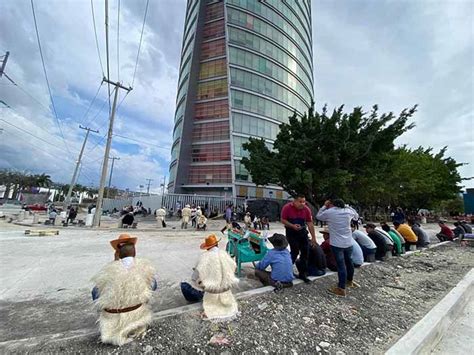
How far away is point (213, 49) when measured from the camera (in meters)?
A: 37.2

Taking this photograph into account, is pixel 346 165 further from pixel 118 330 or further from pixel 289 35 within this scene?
pixel 289 35

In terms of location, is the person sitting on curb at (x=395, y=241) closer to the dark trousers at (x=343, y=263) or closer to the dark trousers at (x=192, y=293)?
the dark trousers at (x=343, y=263)

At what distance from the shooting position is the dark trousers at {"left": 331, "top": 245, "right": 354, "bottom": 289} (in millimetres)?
3680

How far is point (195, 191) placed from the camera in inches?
1388

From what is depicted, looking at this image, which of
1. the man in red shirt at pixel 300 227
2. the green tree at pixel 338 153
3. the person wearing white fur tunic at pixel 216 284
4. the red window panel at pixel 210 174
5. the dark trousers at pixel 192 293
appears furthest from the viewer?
the red window panel at pixel 210 174

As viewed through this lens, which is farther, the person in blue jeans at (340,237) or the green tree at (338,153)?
the green tree at (338,153)

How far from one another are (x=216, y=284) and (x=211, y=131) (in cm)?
3369

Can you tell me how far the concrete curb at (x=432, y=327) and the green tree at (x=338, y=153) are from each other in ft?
42.0

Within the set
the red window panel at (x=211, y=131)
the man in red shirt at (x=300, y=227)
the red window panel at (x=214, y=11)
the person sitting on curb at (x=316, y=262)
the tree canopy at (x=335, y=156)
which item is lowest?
the person sitting on curb at (x=316, y=262)

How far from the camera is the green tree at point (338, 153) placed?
16.6 metres

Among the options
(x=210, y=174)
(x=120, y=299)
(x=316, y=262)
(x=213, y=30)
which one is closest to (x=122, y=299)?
(x=120, y=299)

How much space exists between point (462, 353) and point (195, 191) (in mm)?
33890

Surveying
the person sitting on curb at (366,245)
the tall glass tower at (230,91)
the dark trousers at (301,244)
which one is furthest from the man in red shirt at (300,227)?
the tall glass tower at (230,91)

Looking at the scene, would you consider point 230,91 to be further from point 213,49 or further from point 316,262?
point 316,262
